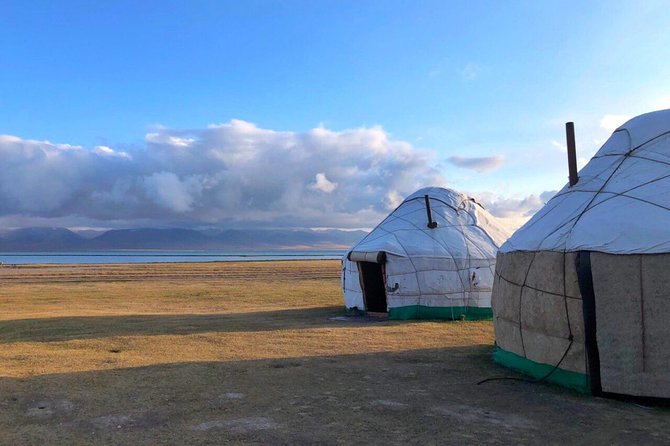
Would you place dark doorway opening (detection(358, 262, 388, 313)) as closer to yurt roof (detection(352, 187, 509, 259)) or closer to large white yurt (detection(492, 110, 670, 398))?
yurt roof (detection(352, 187, 509, 259))

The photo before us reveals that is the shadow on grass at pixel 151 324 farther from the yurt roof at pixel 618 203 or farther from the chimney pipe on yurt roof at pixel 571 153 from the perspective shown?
the chimney pipe on yurt roof at pixel 571 153

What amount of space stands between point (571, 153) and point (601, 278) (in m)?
2.75

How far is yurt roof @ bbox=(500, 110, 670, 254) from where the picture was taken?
5.94 meters

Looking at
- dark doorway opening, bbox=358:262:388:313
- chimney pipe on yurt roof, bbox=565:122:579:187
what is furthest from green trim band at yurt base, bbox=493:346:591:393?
dark doorway opening, bbox=358:262:388:313

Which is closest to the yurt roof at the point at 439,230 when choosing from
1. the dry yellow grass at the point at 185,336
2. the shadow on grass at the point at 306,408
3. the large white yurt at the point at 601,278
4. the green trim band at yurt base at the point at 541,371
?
the dry yellow grass at the point at 185,336

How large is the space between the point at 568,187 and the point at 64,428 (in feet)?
23.5

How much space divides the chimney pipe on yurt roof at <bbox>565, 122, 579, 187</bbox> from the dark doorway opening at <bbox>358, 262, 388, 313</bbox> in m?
6.65

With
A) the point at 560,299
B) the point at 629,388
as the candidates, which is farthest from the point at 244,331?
the point at 629,388

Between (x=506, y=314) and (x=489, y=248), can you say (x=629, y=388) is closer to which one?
(x=506, y=314)

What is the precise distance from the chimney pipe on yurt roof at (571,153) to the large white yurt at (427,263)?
5600 millimetres

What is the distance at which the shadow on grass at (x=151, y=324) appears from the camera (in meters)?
10.7

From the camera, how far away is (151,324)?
1228 centimetres

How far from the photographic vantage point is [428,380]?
6820 mm

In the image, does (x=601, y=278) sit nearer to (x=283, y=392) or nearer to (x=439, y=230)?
(x=283, y=392)
